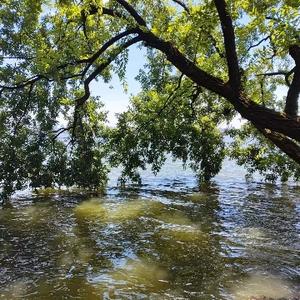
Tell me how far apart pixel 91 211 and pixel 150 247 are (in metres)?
6.77

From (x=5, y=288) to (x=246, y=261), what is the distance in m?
7.07

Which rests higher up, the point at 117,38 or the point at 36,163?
the point at 117,38

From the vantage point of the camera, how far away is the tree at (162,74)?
9984mm

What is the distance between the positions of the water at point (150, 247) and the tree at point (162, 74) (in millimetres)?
3095

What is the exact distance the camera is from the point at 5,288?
10.2 meters

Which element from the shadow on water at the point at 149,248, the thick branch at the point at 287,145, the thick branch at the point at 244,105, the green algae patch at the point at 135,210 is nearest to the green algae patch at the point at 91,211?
the shadow on water at the point at 149,248

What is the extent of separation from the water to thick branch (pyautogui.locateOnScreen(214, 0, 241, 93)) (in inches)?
207

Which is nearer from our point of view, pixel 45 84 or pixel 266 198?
pixel 45 84

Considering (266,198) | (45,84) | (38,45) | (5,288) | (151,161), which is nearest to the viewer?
(5,288)

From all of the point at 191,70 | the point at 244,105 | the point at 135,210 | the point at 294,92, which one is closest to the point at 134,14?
the point at 191,70

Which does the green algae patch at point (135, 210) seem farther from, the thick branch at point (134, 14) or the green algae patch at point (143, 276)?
the thick branch at point (134, 14)

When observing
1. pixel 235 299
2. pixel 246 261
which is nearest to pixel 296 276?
pixel 246 261

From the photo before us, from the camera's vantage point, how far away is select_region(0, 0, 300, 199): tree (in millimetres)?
9984

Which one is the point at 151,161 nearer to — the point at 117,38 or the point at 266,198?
the point at 266,198
